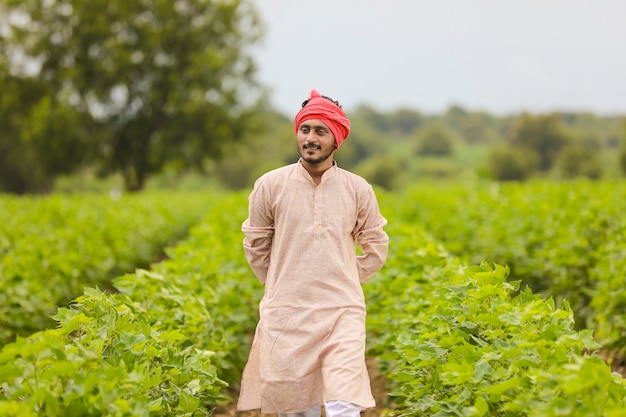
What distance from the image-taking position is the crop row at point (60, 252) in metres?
6.88

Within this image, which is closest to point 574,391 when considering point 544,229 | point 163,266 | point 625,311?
point 625,311

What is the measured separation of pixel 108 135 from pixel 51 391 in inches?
1407

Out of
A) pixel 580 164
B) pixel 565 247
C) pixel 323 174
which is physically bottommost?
pixel 580 164

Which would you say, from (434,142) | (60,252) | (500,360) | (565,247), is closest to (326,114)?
(500,360)

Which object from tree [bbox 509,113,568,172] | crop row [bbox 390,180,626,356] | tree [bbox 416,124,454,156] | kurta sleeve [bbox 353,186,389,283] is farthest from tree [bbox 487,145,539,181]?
kurta sleeve [bbox 353,186,389,283]

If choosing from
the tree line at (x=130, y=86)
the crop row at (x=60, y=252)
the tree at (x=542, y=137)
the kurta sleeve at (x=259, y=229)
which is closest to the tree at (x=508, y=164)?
the tree at (x=542, y=137)

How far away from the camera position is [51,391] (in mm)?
2939

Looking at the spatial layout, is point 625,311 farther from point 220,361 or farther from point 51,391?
point 51,391

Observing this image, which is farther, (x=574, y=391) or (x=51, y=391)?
(x=51, y=391)

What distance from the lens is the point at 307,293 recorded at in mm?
3678

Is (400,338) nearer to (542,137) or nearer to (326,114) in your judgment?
(326,114)

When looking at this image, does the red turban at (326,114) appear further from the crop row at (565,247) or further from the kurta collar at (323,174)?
the crop row at (565,247)

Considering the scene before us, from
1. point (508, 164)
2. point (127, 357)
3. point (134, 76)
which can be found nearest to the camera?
point (127, 357)

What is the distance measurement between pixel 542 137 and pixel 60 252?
3118 inches
